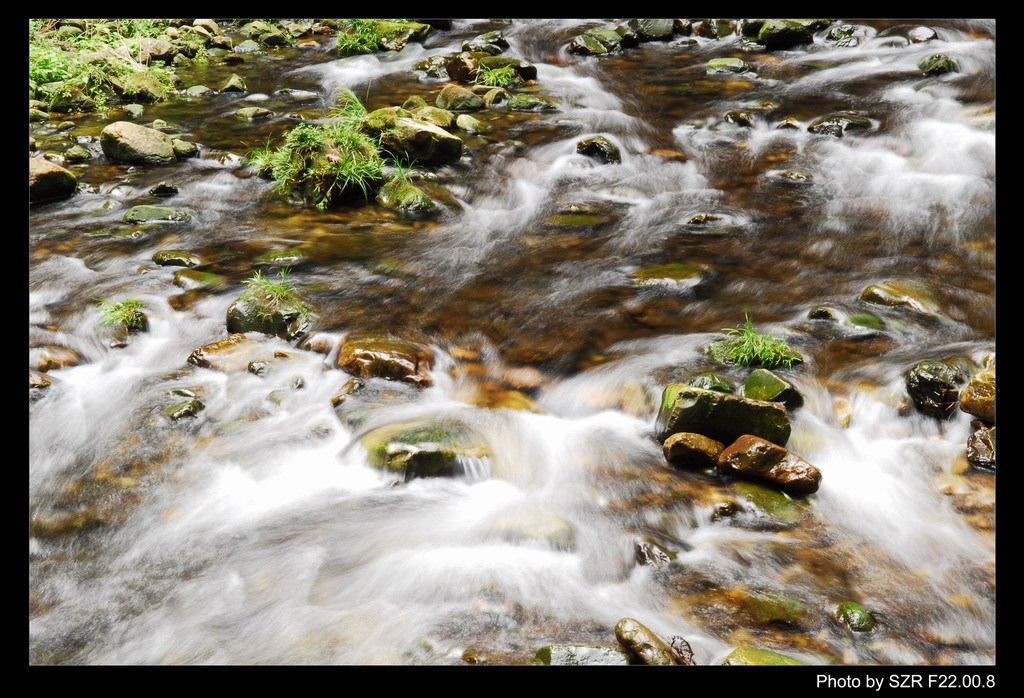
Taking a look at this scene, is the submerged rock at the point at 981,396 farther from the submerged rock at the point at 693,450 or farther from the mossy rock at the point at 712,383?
the submerged rock at the point at 693,450

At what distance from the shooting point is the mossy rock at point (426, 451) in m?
3.85

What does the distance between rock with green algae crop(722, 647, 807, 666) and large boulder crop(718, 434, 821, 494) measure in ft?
3.72

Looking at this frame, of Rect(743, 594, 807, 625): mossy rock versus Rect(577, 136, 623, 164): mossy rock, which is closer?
Rect(743, 594, 807, 625): mossy rock

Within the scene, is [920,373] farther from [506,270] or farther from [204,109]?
[204,109]

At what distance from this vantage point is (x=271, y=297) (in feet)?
17.8

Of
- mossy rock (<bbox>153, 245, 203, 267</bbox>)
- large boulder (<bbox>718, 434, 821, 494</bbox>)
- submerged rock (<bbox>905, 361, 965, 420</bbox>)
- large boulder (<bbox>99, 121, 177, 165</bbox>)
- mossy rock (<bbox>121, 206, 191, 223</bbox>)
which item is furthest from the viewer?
large boulder (<bbox>99, 121, 177, 165</bbox>)

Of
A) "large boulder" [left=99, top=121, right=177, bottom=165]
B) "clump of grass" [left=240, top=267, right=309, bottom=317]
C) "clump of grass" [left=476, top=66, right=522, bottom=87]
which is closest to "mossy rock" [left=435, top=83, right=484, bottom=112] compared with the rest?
"clump of grass" [left=476, top=66, right=522, bottom=87]

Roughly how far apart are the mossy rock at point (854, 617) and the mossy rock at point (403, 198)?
18.6ft

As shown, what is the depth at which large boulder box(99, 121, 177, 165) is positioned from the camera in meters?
8.34

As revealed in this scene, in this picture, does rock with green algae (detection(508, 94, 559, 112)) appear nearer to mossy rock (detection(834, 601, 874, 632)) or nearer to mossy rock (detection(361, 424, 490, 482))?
mossy rock (detection(361, 424, 490, 482))

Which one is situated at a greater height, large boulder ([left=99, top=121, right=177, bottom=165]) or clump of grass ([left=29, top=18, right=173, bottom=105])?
clump of grass ([left=29, top=18, right=173, bottom=105])

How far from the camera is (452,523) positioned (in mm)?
3562

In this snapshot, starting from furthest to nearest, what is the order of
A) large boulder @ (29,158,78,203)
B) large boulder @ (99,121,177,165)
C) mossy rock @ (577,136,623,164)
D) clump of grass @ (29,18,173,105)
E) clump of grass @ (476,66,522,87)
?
clump of grass @ (476,66,522,87) < clump of grass @ (29,18,173,105) < mossy rock @ (577,136,623,164) < large boulder @ (99,121,177,165) < large boulder @ (29,158,78,203)

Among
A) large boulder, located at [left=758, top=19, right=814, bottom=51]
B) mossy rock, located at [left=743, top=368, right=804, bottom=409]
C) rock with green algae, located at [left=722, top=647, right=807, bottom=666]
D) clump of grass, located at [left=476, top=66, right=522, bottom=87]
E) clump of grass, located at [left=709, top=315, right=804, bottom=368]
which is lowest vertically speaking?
rock with green algae, located at [left=722, top=647, right=807, bottom=666]
